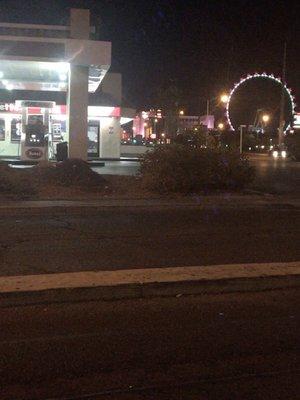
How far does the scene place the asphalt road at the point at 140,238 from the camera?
1032 cm

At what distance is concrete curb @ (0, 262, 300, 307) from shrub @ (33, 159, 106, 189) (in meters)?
14.1

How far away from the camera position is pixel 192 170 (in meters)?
22.7

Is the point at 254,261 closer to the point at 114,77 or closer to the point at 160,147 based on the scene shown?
the point at 160,147

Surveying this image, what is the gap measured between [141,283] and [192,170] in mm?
14431

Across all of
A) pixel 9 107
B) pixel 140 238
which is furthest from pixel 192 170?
Answer: pixel 9 107

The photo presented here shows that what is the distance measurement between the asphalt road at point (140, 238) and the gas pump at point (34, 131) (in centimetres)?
1694

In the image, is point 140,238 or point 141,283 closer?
point 141,283

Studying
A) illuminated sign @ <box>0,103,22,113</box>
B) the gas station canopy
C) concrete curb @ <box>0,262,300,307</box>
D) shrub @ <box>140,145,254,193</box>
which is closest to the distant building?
the gas station canopy

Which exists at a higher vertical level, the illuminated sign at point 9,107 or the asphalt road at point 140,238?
the illuminated sign at point 9,107

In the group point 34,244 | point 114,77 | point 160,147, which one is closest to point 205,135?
point 160,147

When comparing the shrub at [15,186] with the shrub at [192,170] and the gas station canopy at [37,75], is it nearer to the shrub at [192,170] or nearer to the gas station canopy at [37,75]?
the shrub at [192,170]

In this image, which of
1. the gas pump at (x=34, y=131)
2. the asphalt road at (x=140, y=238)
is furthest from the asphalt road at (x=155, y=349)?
the gas pump at (x=34, y=131)

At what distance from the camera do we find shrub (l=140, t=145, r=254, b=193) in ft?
73.9

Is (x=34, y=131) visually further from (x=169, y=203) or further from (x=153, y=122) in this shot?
(x=153, y=122)
